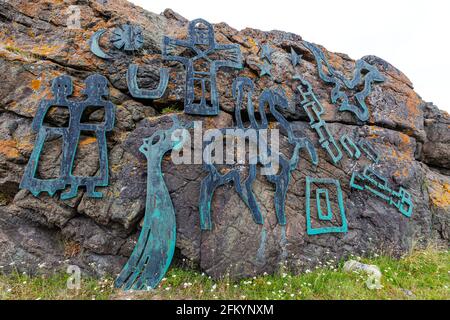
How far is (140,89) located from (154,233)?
8.50 feet

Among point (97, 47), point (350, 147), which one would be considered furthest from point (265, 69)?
point (97, 47)

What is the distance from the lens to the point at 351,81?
21.9 feet

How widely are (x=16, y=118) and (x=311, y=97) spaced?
549 centimetres

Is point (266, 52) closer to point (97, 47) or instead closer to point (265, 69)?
point (265, 69)

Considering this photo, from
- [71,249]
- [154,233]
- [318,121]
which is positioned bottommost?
[71,249]

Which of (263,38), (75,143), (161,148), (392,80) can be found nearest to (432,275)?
(392,80)

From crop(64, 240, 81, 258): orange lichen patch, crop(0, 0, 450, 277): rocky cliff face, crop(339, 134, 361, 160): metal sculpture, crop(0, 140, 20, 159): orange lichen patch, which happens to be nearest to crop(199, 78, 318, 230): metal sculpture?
crop(0, 0, 450, 277): rocky cliff face

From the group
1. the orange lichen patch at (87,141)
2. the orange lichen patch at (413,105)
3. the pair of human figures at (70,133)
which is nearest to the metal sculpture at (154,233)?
the pair of human figures at (70,133)

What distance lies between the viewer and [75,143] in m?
4.86

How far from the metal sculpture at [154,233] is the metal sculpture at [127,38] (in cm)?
193

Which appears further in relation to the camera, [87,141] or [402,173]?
[402,173]

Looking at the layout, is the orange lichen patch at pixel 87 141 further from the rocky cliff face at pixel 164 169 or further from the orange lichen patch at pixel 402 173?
the orange lichen patch at pixel 402 173

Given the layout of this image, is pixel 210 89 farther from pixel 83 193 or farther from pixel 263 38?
pixel 83 193

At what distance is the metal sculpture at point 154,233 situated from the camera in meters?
4.43
